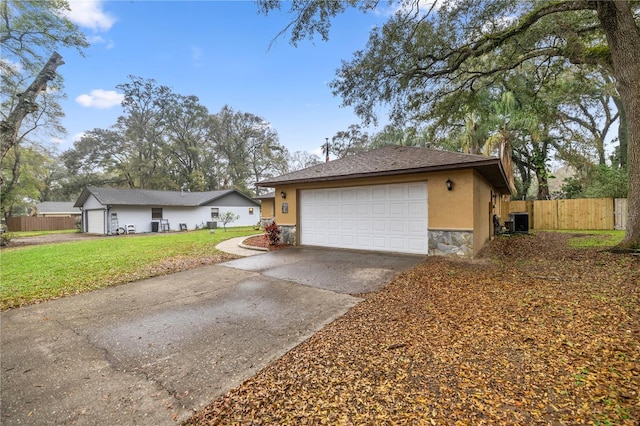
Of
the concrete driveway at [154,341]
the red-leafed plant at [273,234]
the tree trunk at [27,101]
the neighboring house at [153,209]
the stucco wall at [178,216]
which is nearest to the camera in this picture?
the concrete driveway at [154,341]

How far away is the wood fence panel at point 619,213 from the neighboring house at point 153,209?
967 inches

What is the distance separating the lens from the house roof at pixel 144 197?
750 inches

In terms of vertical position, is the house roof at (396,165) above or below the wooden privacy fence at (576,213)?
above

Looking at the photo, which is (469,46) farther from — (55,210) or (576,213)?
(55,210)

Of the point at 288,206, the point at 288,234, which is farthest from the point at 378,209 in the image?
the point at 288,234

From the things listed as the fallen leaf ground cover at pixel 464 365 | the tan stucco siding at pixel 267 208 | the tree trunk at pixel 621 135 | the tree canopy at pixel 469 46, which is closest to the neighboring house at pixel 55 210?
the tan stucco siding at pixel 267 208

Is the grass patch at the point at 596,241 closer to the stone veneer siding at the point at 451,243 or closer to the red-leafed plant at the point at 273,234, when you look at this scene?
the stone veneer siding at the point at 451,243

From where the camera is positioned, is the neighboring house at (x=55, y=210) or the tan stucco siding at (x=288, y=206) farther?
the neighboring house at (x=55, y=210)

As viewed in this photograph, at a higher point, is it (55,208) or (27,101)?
(27,101)

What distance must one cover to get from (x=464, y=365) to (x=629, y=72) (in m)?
7.88

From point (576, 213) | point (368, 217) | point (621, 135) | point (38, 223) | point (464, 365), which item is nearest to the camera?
point (464, 365)

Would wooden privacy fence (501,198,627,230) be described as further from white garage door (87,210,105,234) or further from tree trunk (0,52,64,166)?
white garage door (87,210,105,234)

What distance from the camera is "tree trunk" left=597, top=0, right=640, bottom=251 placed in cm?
590

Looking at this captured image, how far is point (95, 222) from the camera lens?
2005cm
